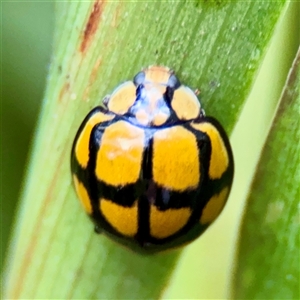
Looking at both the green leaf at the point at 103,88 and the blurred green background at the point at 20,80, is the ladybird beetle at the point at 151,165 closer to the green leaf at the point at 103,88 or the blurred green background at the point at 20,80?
the green leaf at the point at 103,88

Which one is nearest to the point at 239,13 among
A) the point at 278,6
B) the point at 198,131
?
the point at 278,6

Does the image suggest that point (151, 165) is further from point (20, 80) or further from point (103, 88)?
point (20, 80)

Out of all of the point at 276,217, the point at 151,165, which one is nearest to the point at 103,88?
the point at 151,165

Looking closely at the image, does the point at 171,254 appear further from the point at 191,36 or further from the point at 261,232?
the point at 191,36

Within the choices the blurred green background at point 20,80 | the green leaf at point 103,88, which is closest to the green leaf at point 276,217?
the green leaf at point 103,88

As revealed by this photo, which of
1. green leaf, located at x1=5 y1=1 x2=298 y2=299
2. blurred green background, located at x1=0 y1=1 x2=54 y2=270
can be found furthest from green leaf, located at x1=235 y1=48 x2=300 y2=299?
blurred green background, located at x1=0 y1=1 x2=54 y2=270

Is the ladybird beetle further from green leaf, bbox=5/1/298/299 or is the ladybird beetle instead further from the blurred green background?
the blurred green background

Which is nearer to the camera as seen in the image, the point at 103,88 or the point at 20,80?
the point at 103,88
